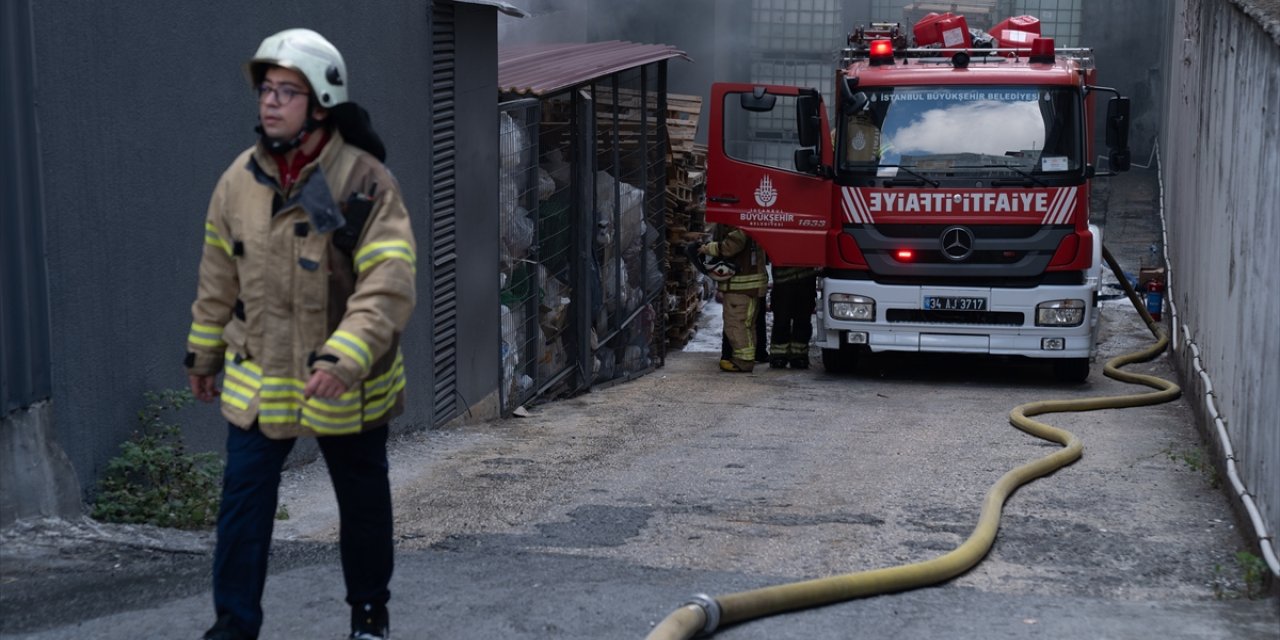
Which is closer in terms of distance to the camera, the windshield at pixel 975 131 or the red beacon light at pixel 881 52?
the windshield at pixel 975 131

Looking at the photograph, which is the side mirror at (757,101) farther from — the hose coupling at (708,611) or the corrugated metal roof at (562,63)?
the hose coupling at (708,611)

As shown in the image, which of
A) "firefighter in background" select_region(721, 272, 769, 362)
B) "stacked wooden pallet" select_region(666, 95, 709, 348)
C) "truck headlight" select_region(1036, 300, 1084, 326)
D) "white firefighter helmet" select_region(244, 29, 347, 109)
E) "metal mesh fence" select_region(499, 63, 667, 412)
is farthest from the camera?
"stacked wooden pallet" select_region(666, 95, 709, 348)

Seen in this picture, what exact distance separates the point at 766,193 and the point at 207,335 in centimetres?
870

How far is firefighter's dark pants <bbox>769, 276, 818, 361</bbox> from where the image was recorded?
43.8ft

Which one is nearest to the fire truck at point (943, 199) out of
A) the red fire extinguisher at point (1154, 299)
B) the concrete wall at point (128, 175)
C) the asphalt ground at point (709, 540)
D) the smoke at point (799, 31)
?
the asphalt ground at point (709, 540)

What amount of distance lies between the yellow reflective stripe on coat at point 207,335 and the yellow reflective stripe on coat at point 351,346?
442 millimetres

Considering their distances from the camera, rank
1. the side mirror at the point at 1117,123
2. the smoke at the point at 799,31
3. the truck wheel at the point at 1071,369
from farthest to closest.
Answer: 1. the smoke at the point at 799,31
2. the truck wheel at the point at 1071,369
3. the side mirror at the point at 1117,123

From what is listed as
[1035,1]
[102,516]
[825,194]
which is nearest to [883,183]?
[825,194]

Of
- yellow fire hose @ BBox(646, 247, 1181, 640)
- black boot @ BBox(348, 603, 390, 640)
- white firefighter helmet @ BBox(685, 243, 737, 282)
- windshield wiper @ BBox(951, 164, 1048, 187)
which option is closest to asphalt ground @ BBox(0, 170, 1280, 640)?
yellow fire hose @ BBox(646, 247, 1181, 640)

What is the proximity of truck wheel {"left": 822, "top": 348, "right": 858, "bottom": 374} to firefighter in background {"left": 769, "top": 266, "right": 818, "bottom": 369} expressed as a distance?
28.7 inches

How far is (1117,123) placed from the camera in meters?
11.5

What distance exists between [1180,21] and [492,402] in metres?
10.8

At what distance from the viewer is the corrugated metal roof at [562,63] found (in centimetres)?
975

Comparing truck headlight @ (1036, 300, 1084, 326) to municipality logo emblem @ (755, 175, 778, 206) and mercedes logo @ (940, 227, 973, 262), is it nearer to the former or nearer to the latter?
mercedes logo @ (940, 227, 973, 262)
